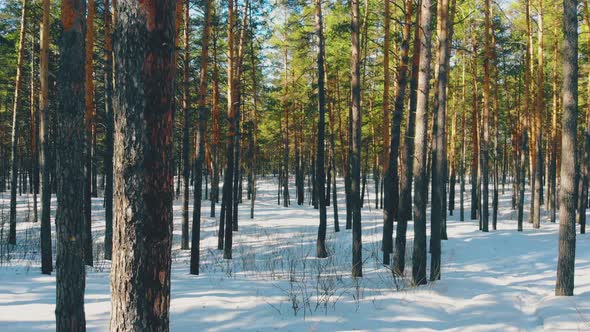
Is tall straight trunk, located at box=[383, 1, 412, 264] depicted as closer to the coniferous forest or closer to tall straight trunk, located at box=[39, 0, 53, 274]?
the coniferous forest

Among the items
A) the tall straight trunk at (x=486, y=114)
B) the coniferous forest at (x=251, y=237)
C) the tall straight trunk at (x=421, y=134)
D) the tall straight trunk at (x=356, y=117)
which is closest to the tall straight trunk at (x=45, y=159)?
the coniferous forest at (x=251, y=237)

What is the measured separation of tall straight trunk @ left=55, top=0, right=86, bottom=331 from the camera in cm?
496

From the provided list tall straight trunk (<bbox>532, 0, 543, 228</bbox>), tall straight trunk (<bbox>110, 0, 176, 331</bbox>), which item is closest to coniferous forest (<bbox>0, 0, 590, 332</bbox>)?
tall straight trunk (<bbox>110, 0, 176, 331</bbox>)

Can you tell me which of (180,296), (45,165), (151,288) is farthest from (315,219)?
(151,288)

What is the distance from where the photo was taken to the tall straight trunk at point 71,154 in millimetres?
4957

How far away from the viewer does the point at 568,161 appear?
7.91 metres

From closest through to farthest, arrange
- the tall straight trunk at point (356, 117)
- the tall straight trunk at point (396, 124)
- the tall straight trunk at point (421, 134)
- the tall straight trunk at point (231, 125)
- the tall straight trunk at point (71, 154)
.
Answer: the tall straight trunk at point (71, 154) < the tall straight trunk at point (421, 134) < the tall straight trunk at point (356, 117) < the tall straight trunk at point (396, 124) < the tall straight trunk at point (231, 125)

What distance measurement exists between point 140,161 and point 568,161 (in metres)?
8.07

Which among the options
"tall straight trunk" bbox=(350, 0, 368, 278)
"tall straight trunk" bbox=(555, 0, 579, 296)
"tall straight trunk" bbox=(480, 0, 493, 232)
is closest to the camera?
"tall straight trunk" bbox=(555, 0, 579, 296)

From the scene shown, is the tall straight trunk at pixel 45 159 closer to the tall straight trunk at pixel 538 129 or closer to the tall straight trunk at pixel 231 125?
the tall straight trunk at pixel 231 125

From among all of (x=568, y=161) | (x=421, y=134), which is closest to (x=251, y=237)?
(x=421, y=134)

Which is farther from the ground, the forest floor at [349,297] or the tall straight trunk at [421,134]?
the tall straight trunk at [421,134]

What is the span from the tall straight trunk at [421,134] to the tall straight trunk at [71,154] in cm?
639

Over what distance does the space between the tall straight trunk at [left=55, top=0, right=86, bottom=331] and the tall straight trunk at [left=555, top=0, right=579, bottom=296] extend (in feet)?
26.6
